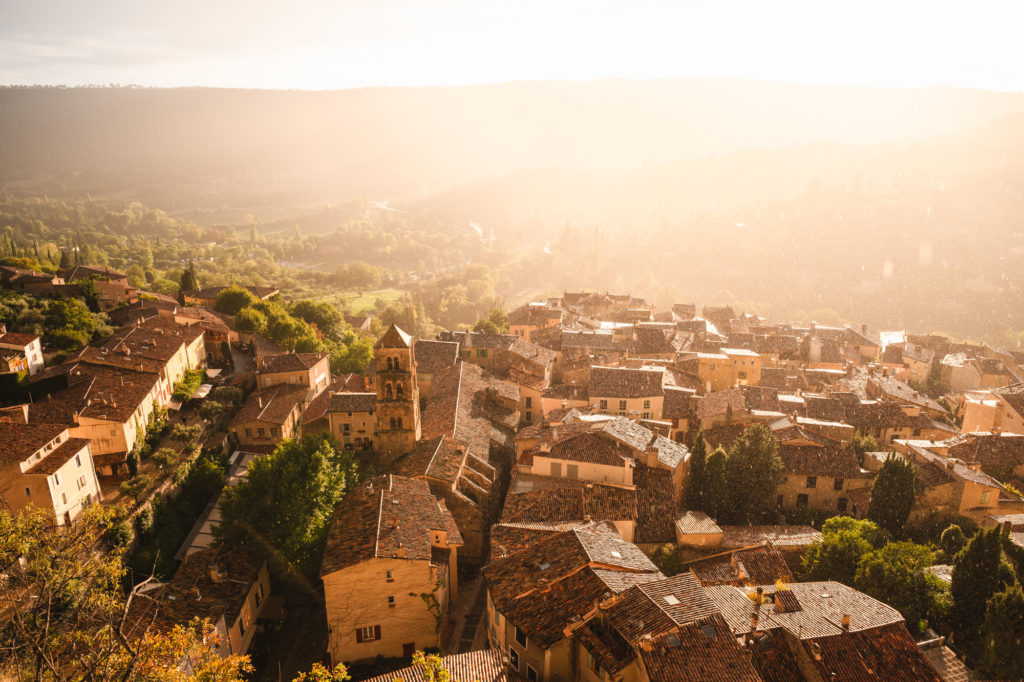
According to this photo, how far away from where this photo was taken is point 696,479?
130 feet

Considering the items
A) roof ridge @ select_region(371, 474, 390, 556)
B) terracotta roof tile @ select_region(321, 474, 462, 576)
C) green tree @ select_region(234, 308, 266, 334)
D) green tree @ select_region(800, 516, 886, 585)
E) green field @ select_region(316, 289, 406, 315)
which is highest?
green tree @ select_region(234, 308, 266, 334)

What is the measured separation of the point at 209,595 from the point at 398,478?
10.8m

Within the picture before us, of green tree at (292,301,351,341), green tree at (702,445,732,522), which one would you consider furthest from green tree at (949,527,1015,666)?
green tree at (292,301,351,341)

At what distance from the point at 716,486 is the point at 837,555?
362 inches

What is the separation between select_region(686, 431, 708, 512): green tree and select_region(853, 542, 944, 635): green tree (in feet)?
Answer: 36.9

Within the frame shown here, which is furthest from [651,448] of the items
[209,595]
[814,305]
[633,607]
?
[814,305]

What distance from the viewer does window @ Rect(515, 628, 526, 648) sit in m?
22.6

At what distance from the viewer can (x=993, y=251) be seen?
145750mm

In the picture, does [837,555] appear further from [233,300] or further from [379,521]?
[233,300]

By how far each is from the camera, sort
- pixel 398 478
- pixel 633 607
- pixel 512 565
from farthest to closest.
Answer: pixel 398 478 < pixel 512 565 < pixel 633 607

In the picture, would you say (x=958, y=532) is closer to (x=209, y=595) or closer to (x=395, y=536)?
(x=395, y=536)

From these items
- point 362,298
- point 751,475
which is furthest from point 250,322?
point 362,298

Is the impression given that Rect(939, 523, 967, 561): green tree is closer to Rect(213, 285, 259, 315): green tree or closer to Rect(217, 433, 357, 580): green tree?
Rect(217, 433, 357, 580): green tree

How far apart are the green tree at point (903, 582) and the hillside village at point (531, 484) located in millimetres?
662
